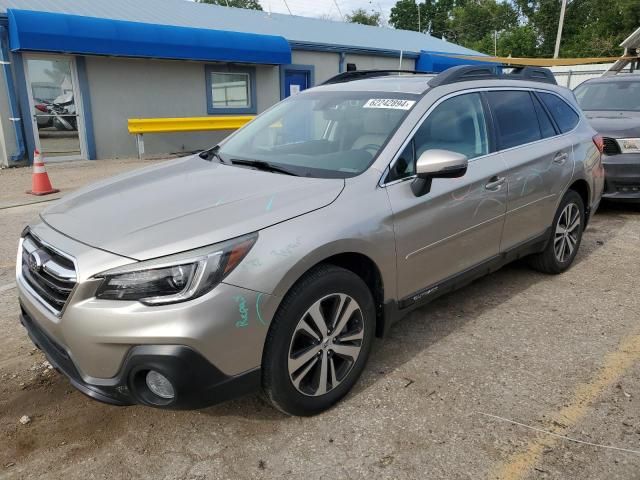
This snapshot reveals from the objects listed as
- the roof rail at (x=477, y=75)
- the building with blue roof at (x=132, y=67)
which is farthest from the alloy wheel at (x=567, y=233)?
the building with blue roof at (x=132, y=67)

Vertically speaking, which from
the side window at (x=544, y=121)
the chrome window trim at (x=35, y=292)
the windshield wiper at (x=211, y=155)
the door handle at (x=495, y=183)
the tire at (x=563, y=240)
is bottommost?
the tire at (x=563, y=240)

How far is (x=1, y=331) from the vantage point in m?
3.67

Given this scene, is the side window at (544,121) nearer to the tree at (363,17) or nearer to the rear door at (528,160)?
the rear door at (528,160)

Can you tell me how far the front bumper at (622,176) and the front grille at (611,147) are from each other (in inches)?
2.3

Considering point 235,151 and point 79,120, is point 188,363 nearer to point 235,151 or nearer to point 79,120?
point 235,151

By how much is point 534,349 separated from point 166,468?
2.37 meters

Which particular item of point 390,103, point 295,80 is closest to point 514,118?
point 390,103

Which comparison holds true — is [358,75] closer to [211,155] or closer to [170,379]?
[211,155]

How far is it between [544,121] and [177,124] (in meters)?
10.2

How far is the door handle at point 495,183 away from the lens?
3.58 meters

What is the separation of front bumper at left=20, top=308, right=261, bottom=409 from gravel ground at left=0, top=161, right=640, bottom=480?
0.35 m

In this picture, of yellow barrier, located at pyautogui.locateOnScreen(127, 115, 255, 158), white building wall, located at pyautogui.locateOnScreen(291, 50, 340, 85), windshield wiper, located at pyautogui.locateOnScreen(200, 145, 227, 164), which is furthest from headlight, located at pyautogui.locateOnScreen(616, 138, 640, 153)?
white building wall, located at pyautogui.locateOnScreen(291, 50, 340, 85)

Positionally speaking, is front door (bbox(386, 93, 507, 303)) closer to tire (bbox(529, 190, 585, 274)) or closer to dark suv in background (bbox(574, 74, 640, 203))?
tire (bbox(529, 190, 585, 274))

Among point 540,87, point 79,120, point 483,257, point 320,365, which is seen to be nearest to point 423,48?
point 79,120
